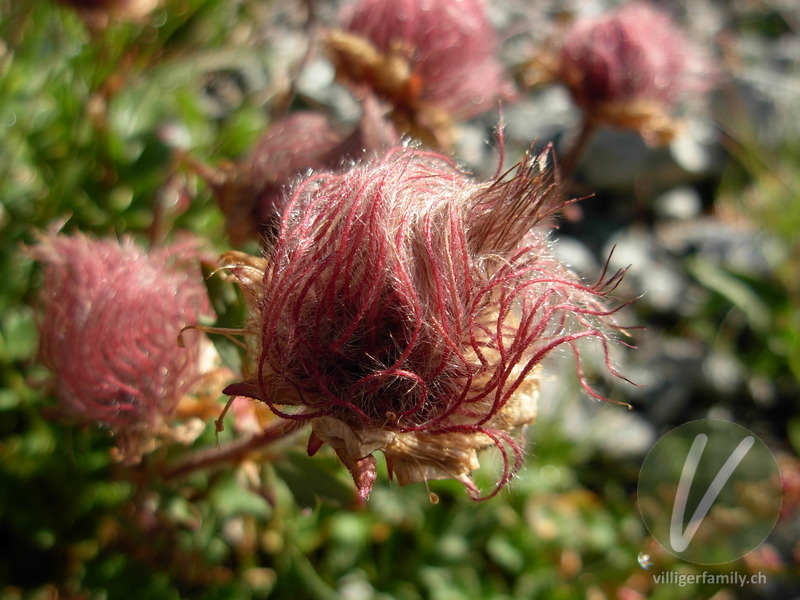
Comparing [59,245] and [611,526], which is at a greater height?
[59,245]

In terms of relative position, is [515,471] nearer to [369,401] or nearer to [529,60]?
[369,401]

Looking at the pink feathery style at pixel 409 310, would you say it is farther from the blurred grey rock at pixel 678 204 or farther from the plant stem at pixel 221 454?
the blurred grey rock at pixel 678 204

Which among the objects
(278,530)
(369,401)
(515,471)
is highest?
(369,401)

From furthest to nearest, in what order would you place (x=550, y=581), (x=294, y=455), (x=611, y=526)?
(x=611, y=526), (x=550, y=581), (x=294, y=455)

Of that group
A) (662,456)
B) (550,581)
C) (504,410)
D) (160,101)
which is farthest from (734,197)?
(504,410)

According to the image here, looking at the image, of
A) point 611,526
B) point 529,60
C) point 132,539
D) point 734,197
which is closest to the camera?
point 132,539

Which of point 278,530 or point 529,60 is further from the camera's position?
point 529,60

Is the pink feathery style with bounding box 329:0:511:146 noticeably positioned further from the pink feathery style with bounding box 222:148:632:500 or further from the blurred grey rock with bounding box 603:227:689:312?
the blurred grey rock with bounding box 603:227:689:312
